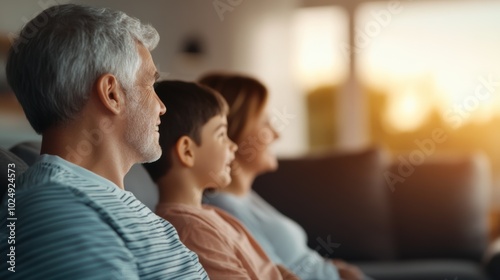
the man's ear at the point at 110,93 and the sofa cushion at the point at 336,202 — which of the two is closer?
the man's ear at the point at 110,93

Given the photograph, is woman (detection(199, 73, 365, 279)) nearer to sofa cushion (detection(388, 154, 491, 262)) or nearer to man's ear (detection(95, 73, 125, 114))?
man's ear (detection(95, 73, 125, 114))

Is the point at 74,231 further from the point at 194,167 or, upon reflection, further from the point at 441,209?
the point at 441,209

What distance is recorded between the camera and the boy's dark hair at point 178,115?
4.90 ft

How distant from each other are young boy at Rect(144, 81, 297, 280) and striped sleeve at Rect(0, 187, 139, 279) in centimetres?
39

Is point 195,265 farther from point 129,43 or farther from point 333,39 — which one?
point 333,39

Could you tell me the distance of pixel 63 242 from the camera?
1015 mm

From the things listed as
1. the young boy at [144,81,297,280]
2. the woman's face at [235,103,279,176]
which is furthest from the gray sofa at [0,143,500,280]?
Result: the young boy at [144,81,297,280]

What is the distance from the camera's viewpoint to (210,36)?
17.9ft

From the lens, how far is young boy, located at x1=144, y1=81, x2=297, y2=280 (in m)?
1.44

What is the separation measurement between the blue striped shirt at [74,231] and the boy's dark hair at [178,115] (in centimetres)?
→ 38

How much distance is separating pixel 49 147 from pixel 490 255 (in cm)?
245

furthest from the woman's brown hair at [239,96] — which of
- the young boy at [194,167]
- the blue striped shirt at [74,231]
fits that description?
the blue striped shirt at [74,231]

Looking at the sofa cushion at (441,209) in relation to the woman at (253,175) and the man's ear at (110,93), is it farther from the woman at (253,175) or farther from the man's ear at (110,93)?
the man's ear at (110,93)

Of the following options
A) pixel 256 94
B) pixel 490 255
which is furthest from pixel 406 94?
pixel 256 94
